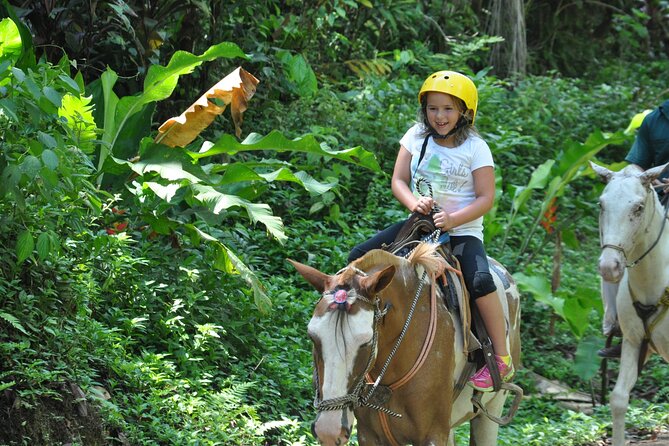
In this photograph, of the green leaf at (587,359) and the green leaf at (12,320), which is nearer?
the green leaf at (12,320)

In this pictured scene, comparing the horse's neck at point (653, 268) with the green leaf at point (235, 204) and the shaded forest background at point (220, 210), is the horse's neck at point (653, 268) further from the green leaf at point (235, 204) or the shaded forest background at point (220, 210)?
the green leaf at point (235, 204)

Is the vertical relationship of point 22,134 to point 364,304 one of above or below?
above

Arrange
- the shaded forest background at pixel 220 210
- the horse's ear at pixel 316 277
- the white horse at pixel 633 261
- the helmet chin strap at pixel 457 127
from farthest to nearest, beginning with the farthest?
the white horse at pixel 633 261
the shaded forest background at pixel 220 210
the helmet chin strap at pixel 457 127
the horse's ear at pixel 316 277

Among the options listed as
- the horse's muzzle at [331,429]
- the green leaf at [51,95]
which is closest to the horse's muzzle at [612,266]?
the horse's muzzle at [331,429]

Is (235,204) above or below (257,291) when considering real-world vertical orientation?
above

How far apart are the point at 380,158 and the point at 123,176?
13.6 ft

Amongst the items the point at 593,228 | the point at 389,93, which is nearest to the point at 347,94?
the point at 389,93

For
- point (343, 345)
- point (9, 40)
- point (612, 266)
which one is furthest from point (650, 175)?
point (9, 40)

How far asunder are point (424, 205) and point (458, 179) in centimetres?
36

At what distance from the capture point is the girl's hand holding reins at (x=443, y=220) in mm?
4625

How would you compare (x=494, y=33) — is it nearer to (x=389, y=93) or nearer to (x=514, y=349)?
(x=389, y=93)

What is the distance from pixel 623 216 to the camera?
5.83 m

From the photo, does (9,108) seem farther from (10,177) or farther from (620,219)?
(620,219)

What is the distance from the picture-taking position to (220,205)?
20.0 feet
